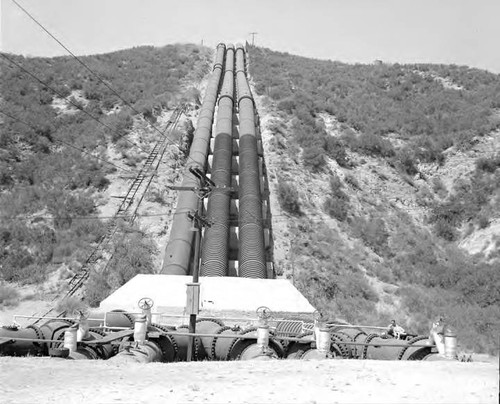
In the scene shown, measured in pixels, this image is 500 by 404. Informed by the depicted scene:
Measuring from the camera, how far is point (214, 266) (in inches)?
878

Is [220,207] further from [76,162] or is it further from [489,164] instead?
[489,164]

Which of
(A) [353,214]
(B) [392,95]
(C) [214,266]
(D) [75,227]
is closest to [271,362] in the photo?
(C) [214,266]

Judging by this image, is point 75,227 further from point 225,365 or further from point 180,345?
point 225,365

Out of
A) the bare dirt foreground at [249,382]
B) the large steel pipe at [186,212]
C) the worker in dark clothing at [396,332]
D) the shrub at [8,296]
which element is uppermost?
the large steel pipe at [186,212]

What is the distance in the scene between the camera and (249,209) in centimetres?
2641

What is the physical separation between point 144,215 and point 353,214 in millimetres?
13853

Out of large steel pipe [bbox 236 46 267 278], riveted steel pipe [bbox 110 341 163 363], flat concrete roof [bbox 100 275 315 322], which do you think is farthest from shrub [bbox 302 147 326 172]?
riveted steel pipe [bbox 110 341 163 363]

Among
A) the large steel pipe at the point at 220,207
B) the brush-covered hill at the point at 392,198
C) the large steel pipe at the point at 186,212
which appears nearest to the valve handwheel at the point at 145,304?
the large steel pipe at the point at 220,207

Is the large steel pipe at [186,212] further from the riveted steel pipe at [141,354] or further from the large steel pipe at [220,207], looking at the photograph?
the riveted steel pipe at [141,354]

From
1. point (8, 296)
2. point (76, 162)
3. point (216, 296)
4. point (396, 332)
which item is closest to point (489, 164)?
point (396, 332)

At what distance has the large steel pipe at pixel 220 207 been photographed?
73.9 ft

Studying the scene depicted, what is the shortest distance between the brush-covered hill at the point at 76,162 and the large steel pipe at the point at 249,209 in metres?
5.13

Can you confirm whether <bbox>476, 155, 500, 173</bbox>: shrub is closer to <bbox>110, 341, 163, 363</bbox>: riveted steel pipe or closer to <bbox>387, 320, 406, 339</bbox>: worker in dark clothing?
<bbox>387, 320, 406, 339</bbox>: worker in dark clothing

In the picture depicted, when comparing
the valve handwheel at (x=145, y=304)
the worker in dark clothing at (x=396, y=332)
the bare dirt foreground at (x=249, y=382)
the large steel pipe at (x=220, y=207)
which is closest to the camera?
the bare dirt foreground at (x=249, y=382)
